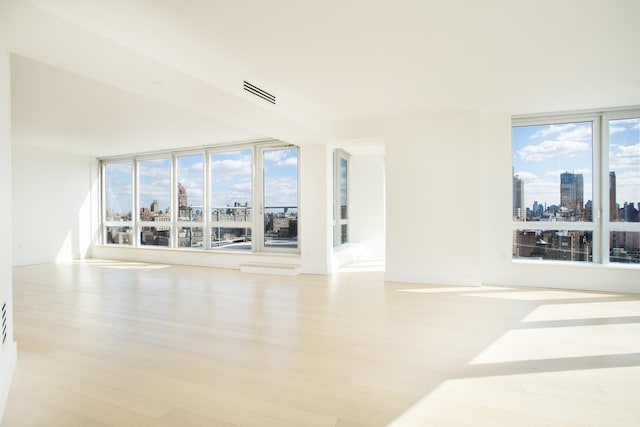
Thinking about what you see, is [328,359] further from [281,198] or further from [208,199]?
[208,199]

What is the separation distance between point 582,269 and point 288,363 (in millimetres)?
4883

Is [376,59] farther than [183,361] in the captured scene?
Yes

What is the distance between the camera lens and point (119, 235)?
9359 millimetres

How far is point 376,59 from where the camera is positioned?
3.49 m

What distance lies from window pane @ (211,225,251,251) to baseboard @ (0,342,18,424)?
5.18 m

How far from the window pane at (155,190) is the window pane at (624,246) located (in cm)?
899

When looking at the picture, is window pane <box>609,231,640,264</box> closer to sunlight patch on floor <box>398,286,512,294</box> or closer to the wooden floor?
the wooden floor

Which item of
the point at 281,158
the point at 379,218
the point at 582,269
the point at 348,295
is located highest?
the point at 281,158

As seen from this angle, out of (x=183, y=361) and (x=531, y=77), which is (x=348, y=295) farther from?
(x=531, y=77)

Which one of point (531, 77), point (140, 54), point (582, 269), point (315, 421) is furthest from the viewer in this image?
point (582, 269)

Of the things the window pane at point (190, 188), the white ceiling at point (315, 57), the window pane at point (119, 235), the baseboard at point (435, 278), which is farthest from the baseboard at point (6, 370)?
the window pane at point (119, 235)

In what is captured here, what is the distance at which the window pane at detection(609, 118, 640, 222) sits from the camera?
5.11 metres

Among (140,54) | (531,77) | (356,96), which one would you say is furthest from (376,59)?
(140,54)

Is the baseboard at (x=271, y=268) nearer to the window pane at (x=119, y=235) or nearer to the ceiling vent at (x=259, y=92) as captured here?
the ceiling vent at (x=259, y=92)
